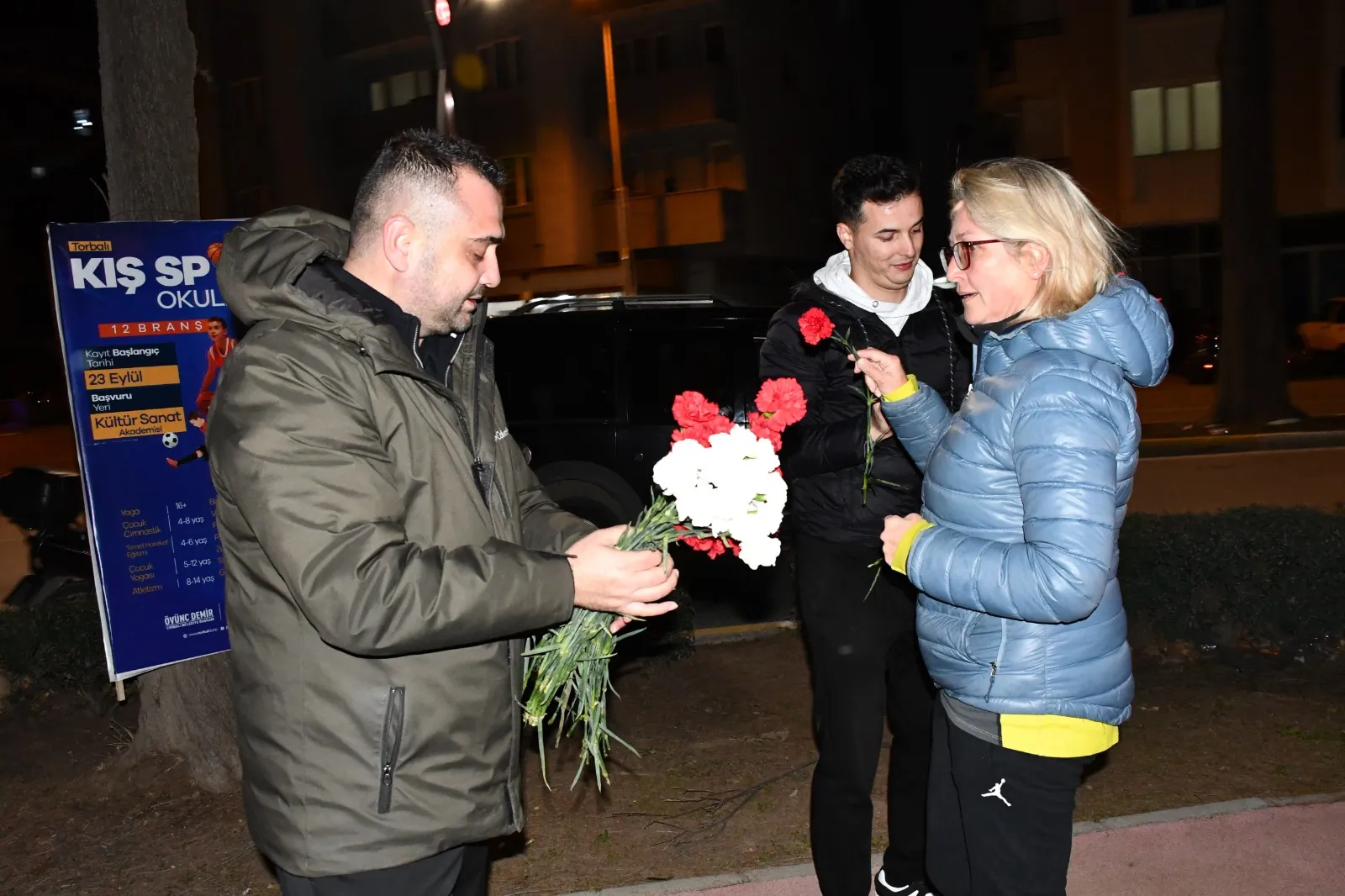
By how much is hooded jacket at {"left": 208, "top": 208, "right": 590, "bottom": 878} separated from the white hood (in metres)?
1.72

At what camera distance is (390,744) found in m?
2.15

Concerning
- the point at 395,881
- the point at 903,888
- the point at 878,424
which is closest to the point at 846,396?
the point at 878,424

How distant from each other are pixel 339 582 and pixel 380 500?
183mm

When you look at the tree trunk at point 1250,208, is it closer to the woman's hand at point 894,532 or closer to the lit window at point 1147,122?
the lit window at point 1147,122

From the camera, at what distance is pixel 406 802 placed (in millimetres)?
2176

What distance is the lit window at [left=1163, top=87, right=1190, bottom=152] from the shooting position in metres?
30.8

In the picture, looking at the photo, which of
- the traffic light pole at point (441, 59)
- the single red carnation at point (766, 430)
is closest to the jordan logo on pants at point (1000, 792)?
the single red carnation at point (766, 430)

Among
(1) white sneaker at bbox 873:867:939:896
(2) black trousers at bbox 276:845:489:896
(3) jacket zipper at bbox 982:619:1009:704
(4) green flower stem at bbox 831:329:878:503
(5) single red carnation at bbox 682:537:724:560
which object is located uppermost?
(4) green flower stem at bbox 831:329:878:503

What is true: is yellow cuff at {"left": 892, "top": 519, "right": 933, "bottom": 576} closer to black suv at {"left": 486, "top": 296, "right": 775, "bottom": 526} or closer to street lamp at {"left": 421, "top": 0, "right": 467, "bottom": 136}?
black suv at {"left": 486, "top": 296, "right": 775, "bottom": 526}

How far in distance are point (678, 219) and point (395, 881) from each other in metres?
31.2

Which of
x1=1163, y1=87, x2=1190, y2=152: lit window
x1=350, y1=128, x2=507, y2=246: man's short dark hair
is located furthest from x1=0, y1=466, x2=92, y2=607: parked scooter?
x1=1163, y1=87, x2=1190, y2=152: lit window

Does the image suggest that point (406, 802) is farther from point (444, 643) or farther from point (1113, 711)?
point (1113, 711)

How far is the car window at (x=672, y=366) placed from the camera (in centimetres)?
806

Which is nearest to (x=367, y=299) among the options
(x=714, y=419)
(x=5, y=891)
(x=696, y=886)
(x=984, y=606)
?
(x=714, y=419)
